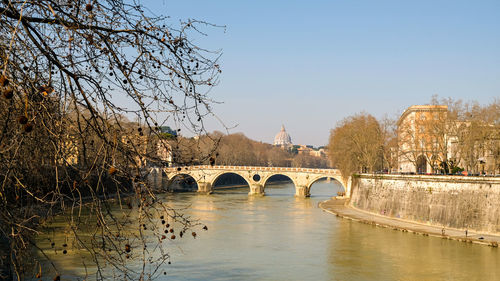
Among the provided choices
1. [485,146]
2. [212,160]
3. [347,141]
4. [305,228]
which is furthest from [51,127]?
[347,141]

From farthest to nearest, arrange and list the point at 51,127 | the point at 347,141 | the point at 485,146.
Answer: the point at 347,141 < the point at 485,146 < the point at 51,127

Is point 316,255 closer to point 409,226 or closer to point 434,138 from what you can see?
point 409,226

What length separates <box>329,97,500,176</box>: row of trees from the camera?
3880 cm

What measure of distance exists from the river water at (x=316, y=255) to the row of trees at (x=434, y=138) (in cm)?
1027

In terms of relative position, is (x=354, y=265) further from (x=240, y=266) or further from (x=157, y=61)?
(x=157, y=61)

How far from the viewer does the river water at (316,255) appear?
20.5 meters

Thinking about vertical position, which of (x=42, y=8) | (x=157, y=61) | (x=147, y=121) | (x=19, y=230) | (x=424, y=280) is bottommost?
(x=424, y=280)

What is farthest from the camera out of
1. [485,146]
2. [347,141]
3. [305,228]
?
[347,141]

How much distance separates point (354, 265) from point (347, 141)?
29732 millimetres

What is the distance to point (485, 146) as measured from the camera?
131 ft

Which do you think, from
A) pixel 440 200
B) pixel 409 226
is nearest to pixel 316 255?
pixel 409 226

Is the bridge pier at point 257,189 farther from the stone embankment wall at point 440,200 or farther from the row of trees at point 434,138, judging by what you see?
the stone embankment wall at point 440,200

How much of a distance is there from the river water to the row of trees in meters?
10.3

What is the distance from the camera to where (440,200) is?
1292 inches
